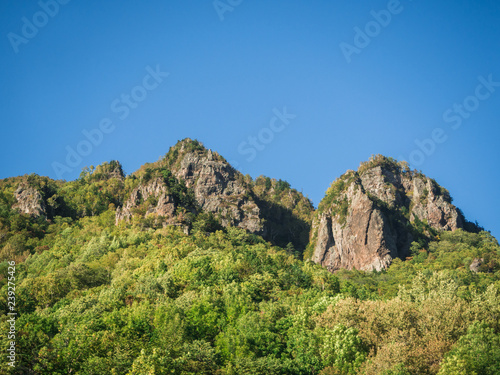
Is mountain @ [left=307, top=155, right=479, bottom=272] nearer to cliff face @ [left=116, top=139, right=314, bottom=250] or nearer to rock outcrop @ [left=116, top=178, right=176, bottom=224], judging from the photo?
cliff face @ [left=116, top=139, right=314, bottom=250]

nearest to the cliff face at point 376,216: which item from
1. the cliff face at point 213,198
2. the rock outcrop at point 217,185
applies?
the cliff face at point 213,198

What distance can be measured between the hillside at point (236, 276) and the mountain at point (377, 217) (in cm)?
36

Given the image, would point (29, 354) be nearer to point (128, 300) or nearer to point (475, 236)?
point (128, 300)

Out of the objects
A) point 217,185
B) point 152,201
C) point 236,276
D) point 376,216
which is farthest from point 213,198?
point 236,276

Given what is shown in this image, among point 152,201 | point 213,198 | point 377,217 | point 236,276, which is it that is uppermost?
point 213,198

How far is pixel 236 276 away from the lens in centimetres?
7319

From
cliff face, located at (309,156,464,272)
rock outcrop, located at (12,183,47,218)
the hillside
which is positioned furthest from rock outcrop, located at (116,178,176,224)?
cliff face, located at (309,156,464,272)

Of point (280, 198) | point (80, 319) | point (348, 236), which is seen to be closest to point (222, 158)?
point (280, 198)

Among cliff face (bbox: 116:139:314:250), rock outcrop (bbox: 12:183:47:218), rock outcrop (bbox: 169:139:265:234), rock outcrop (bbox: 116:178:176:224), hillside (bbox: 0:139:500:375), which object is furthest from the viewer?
rock outcrop (bbox: 169:139:265:234)

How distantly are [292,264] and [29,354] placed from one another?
165 ft

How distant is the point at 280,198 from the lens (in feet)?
554

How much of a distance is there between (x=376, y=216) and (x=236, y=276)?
209ft

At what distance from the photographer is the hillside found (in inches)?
1789

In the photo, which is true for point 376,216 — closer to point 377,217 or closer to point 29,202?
point 377,217
